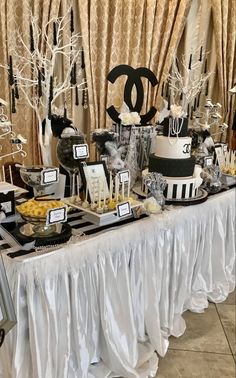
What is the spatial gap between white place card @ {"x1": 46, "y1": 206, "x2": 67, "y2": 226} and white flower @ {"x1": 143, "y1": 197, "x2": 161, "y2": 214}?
48 centimetres

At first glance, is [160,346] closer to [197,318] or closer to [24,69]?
[197,318]

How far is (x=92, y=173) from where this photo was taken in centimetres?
170

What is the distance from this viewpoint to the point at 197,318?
7.03 ft

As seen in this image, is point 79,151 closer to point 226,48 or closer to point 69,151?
point 69,151

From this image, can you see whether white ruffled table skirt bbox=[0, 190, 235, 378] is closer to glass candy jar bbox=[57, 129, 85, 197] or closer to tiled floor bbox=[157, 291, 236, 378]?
tiled floor bbox=[157, 291, 236, 378]

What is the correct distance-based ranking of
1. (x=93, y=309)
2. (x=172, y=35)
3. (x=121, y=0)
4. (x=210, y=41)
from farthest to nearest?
(x=210, y=41), (x=172, y=35), (x=121, y=0), (x=93, y=309)

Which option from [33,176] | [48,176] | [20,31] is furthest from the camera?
[20,31]

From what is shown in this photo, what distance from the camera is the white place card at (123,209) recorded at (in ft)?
5.02

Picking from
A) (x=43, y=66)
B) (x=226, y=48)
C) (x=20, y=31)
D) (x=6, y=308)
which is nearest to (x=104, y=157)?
(x=43, y=66)

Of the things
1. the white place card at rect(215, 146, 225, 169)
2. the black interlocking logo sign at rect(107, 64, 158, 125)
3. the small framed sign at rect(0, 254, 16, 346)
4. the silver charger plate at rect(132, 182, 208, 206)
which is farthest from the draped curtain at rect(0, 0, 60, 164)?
the small framed sign at rect(0, 254, 16, 346)

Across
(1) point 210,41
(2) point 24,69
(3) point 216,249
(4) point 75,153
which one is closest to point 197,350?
(3) point 216,249

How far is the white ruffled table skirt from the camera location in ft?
4.29

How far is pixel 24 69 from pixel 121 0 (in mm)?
881

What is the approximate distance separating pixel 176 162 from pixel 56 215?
0.80 m
